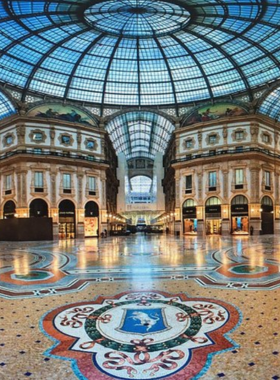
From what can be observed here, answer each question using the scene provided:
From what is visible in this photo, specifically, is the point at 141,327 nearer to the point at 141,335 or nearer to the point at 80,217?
the point at 141,335

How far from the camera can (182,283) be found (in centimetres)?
1034

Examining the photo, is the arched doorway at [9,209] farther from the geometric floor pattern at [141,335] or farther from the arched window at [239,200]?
the geometric floor pattern at [141,335]

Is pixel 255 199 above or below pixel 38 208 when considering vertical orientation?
above

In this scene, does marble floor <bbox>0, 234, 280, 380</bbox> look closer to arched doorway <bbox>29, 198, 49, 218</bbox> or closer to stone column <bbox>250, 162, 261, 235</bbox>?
arched doorway <bbox>29, 198, 49, 218</bbox>

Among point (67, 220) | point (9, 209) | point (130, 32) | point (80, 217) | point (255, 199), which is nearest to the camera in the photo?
point (130, 32)

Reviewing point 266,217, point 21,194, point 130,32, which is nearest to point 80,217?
point 21,194

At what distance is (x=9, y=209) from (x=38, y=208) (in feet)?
15.7

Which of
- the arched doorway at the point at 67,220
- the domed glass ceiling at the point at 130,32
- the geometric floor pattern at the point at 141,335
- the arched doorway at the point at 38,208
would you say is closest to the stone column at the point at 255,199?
the domed glass ceiling at the point at 130,32

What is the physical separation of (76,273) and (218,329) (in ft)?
26.5

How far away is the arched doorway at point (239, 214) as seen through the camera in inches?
1893

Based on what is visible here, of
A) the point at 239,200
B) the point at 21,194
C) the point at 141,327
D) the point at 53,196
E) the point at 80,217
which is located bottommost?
the point at 141,327

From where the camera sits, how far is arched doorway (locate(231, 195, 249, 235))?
4809 centimetres

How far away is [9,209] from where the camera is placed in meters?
47.0

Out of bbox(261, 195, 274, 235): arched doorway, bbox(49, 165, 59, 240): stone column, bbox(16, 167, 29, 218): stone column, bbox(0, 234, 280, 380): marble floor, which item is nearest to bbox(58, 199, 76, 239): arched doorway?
bbox(49, 165, 59, 240): stone column
